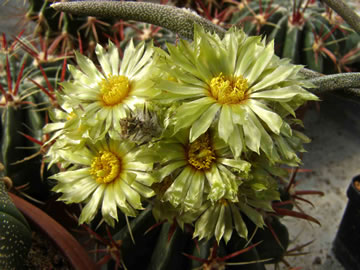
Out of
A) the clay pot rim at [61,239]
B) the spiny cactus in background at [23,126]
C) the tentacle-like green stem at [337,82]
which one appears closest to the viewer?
the tentacle-like green stem at [337,82]

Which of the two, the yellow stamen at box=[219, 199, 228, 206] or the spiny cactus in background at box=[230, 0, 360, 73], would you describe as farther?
the spiny cactus in background at box=[230, 0, 360, 73]

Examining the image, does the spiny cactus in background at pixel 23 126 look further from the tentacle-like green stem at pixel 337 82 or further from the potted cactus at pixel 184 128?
the tentacle-like green stem at pixel 337 82

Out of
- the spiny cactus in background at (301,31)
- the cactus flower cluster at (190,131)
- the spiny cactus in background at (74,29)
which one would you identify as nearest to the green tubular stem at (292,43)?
the spiny cactus in background at (301,31)

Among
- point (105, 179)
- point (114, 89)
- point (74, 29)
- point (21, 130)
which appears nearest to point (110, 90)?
point (114, 89)

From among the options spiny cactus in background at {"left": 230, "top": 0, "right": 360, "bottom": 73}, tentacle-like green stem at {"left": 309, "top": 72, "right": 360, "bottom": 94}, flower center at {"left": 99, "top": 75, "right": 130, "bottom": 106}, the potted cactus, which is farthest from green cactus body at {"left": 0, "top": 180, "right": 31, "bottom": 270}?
spiny cactus in background at {"left": 230, "top": 0, "right": 360, "bottom": 73}

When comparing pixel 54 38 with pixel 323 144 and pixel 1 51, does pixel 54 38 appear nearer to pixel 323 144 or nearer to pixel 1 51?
pixel 1 51

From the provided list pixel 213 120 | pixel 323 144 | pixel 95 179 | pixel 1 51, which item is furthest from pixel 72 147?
pixel 323 144

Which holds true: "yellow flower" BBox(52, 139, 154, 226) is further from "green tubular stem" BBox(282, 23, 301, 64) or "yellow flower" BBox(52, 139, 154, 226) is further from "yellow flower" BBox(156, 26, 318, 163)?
"green tubular stem" BBox(282, 23, 301, 64)
